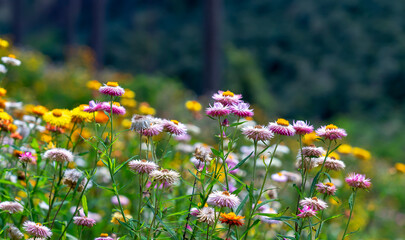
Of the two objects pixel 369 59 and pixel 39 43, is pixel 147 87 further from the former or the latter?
pixel 39 43

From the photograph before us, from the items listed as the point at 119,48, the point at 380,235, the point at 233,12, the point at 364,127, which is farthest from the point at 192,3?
the point at 380,235

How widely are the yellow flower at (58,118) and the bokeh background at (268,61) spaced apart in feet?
21.3

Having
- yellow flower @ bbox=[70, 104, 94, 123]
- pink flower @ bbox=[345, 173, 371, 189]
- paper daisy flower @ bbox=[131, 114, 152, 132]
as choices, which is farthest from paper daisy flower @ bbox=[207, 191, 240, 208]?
yellow flower @ bbox=[70, 104, 94, 123]

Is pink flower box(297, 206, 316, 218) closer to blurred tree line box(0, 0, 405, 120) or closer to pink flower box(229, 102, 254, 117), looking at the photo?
pink flower box(229, 102, 254, 117)

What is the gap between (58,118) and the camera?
1988mm

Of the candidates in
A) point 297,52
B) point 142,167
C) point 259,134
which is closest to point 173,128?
point 142,167

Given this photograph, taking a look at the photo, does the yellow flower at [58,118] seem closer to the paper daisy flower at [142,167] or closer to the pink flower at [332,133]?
the paper daisy flower at [142,167]

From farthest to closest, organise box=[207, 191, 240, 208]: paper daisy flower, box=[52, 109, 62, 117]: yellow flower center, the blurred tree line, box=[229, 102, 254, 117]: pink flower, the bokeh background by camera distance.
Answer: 1. the blurred tree line
2. the bokeh background
3. box=[52, 109, 62, 117]: yellow flower center
4. box=[229, 102, 254, 117]: pink flower
5. box=[207, 191, 240, 208]: paper daisy flower

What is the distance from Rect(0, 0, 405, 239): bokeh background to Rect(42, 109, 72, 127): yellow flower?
21.3 ft

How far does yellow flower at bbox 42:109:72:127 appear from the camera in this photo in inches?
77.0

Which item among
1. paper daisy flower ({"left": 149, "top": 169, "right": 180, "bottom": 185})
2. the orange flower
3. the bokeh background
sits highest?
the bokeh background

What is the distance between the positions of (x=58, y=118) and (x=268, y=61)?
Result: 66.1 ft

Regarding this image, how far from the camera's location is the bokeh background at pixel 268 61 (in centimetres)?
1082

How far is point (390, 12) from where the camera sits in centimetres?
2017
